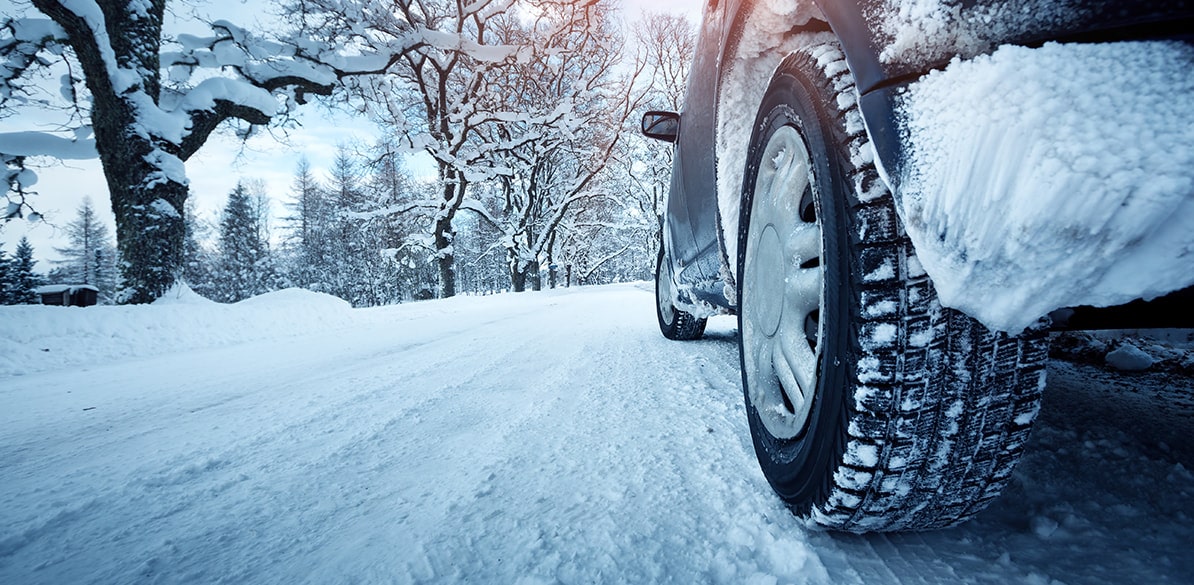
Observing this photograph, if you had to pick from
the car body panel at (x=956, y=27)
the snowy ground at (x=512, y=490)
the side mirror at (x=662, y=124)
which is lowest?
the snowy ground at (x=512, y=490)

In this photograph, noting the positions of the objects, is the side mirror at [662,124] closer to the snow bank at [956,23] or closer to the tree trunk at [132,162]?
the snow bank at [956,23]

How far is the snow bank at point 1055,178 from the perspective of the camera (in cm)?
48

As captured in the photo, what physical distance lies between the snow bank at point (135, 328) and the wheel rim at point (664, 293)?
3.96 m

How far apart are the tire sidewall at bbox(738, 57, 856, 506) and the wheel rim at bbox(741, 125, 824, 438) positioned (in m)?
0.04

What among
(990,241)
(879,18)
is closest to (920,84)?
(879,18)

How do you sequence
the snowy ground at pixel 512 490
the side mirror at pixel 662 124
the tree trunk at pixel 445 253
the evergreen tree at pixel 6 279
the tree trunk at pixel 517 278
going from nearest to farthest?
1. the snowy ground at pixel 512 490
2. the side mirror at pixel 662 124
3. the tree trunk at pixel 445 253
4. the tree trunk at pixel 517 278
5. the evergreen tree at pixel 6 279

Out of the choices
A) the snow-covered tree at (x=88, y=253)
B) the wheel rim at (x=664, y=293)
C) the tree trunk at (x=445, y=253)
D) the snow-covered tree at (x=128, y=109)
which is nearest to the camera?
the wheel rim at (x=664, y=293)

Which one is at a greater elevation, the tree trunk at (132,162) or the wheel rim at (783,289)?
the tree trunk at (132,162)

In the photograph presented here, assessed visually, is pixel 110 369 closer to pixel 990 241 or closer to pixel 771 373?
pixel 771 373

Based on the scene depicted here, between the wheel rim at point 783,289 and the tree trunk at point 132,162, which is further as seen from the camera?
the tree trunk at point 132,162

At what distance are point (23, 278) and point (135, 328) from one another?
44.5 metres

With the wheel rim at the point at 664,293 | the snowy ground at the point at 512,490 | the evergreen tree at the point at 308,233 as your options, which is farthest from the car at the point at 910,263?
the evergreen tree at the point at 308,233

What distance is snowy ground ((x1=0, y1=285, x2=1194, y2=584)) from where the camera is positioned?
833 mm

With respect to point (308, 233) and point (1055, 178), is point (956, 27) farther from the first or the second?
point (308, 233)
